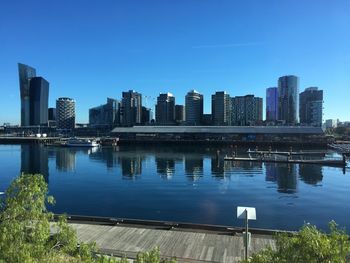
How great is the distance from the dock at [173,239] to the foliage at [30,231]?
7.81 m

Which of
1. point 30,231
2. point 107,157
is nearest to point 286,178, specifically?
point 30,231

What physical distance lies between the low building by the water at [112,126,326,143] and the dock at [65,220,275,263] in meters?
123

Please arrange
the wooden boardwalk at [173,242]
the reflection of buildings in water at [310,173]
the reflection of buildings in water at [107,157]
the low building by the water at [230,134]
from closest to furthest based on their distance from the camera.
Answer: the wooden boardwalk at [173,242] → the reflection of buildings in water at [310,173] → the reflection of buildings in water at [107,157] → the low building by the water at [230,134]

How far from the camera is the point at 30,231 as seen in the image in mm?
7156

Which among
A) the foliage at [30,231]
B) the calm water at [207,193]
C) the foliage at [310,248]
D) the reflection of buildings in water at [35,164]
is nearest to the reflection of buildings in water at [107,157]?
the calm water at [207,193]

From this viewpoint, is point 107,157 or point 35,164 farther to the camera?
point 107,157

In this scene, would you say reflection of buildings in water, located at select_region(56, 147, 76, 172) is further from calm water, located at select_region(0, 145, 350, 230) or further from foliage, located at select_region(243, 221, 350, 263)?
foliage, located at select_region(243, 221, 350, 263)

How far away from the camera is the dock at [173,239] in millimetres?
15945

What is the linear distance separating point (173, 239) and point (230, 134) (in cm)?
14173

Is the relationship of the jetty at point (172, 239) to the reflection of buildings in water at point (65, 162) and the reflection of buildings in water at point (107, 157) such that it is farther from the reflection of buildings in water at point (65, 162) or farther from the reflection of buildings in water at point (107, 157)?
the reflection of buildings in water at point (107, 157)

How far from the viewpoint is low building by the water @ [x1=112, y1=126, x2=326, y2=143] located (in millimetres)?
145413

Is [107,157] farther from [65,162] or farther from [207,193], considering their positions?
[207,193]

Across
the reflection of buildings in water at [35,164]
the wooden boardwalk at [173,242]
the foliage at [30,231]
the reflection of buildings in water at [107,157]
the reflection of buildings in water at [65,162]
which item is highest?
the foliage at [30,231]

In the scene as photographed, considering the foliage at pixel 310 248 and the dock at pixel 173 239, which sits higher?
the foliage at pixel 310 248
